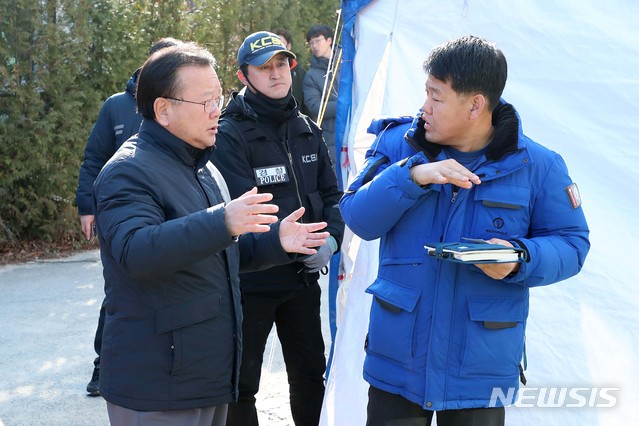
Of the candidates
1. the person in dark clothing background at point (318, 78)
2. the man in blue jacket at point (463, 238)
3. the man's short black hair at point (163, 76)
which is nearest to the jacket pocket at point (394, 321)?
the man in blue jacket at point (463, 238)

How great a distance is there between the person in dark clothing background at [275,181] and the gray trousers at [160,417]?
1064 millimetres

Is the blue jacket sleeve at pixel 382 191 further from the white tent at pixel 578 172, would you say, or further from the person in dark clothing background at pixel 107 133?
the person in dark clothing background at pixel 107 133

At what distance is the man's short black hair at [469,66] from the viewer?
8.91 feet

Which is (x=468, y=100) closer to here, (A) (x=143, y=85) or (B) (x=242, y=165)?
(A) (x=143, y=85)

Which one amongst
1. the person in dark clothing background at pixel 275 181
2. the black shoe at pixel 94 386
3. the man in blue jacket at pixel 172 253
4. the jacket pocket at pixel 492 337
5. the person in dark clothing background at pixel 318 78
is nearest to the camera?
the man in blue jacket at pixel 172 253

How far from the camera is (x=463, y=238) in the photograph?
272cm

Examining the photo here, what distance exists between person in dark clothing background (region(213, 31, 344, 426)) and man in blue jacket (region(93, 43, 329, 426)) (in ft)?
3.13

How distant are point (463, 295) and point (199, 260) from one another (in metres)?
0.85

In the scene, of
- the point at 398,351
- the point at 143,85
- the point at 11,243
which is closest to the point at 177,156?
→ the point at 143,85

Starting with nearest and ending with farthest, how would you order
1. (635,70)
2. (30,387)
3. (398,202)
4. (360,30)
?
(398,202), (635,70), (360,30), (30,387)

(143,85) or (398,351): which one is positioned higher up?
(143,85)

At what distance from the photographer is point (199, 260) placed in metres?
2.51

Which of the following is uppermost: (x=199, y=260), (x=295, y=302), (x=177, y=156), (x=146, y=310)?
(x=177, y=156)

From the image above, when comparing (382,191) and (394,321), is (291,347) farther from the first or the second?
(382,191)
